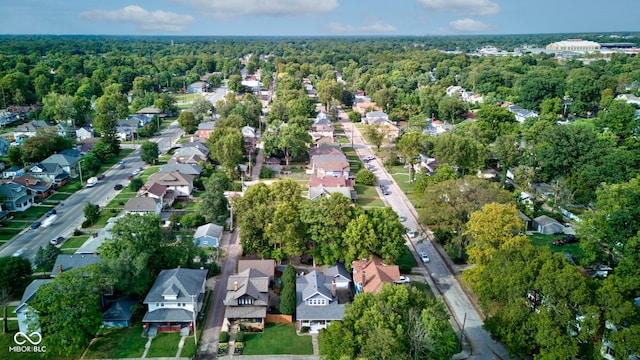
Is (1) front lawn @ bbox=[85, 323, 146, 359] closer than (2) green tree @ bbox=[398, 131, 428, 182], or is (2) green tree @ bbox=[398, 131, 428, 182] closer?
(1) front lawn @ bbox=[85, 323, 146, 359]

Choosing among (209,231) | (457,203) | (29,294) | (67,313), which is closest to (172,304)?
(67,313)

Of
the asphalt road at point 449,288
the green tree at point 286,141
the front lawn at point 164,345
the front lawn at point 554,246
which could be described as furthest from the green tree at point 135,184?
the front lawn at point 554,246

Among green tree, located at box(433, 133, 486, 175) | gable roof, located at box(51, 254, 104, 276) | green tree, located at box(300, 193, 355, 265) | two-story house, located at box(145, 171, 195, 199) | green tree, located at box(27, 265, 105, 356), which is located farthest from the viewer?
green tree, located at box(433, 133, 486, 175)

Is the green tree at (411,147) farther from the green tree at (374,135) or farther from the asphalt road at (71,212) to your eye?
the asphalt road at (71,212)

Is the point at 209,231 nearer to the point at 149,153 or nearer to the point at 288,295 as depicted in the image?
the point at 288,295

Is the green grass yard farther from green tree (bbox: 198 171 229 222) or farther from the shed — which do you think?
the shed

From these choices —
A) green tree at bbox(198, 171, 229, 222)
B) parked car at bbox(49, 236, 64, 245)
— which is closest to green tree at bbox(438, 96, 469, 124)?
green tree at bbox(198, 171, 229, 222)

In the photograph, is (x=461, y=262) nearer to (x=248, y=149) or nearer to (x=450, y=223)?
(x=450, y=223)

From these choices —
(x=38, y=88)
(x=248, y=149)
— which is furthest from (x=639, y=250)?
(x=38, y=88)
